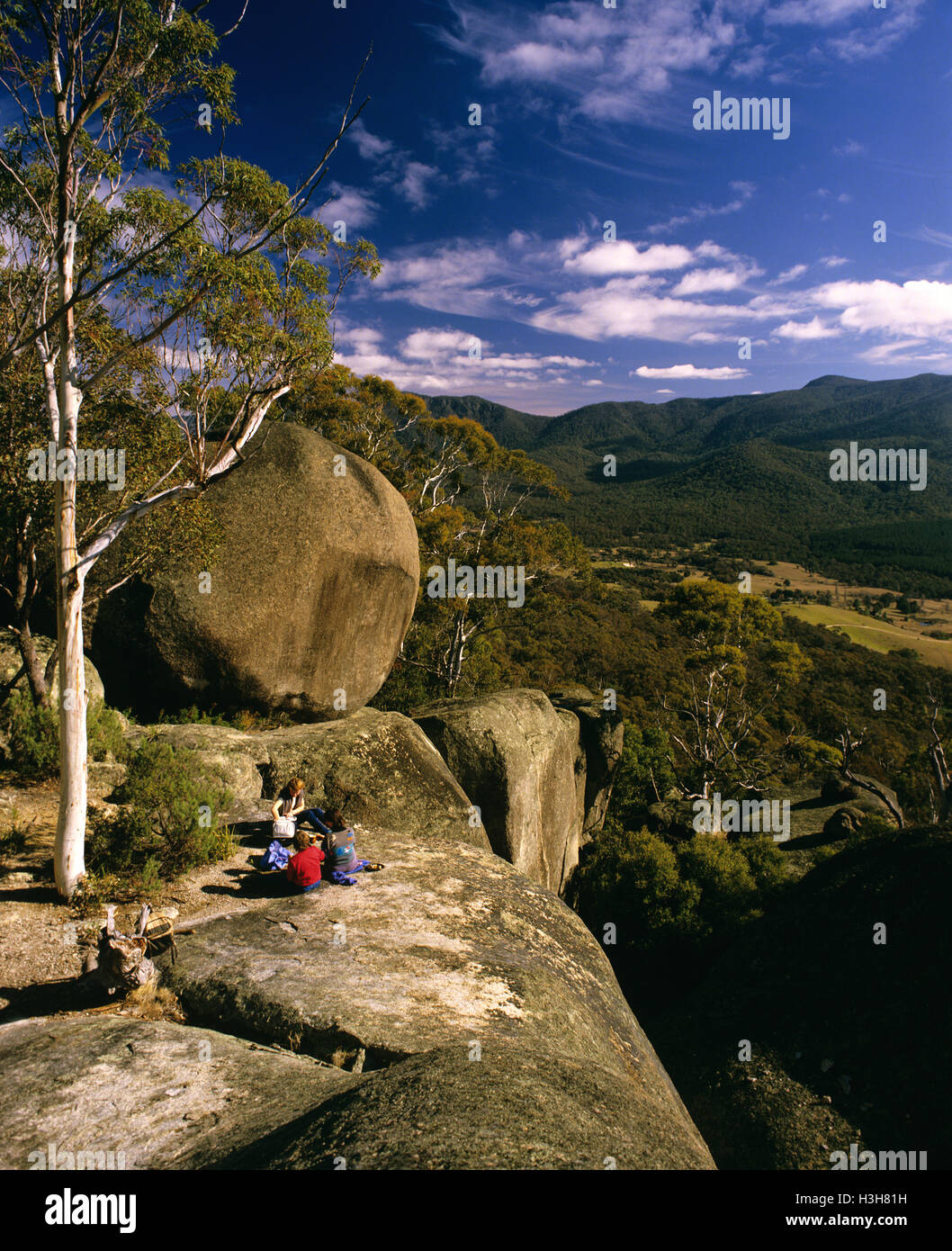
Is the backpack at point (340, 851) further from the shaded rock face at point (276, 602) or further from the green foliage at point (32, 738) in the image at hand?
the shaded rock face at point (276, 602)

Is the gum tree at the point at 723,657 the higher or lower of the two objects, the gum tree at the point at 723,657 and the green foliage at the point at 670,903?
the higher

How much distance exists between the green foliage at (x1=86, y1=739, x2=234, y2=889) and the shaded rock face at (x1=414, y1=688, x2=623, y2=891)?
24.3ft

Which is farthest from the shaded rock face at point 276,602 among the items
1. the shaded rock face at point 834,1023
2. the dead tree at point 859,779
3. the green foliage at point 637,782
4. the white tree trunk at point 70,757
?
the dead tree at point 859,779

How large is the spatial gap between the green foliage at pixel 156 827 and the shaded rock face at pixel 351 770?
1.33 metres

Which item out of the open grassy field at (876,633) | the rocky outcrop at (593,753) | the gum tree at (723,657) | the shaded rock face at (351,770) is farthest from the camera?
the open grassy field at (876,633)

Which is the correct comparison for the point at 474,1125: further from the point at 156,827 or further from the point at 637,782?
the point at 637,782

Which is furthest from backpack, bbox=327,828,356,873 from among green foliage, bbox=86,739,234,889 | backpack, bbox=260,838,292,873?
green foliage, bbox=86,739,234,889

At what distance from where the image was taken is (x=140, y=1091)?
4.72 meters

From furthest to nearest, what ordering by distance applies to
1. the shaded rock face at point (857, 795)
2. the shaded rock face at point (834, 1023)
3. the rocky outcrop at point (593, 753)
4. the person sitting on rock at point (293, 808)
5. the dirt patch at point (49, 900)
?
the shaded rock face at point (857, 795)
the rocky outcrop at point (593, 753)
the shaded rock face at point (834, 1023)
the person sitting on rock at point (293, 808)
the dirt patch at point (49, 900)

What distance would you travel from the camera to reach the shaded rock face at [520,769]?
642 inches

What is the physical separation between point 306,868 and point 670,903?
54.4 feet

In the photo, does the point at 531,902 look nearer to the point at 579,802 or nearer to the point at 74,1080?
the point at 74,1080

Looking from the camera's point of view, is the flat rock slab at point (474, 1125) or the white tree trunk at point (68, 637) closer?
the flat rock slab at point (474, 1125)
